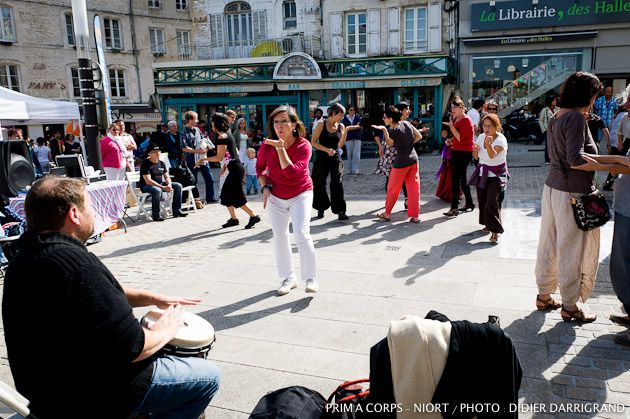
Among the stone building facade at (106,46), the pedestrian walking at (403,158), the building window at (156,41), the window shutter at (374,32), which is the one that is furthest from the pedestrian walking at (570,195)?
the building window at (156,41)

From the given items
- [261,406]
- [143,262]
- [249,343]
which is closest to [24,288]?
[261,406]

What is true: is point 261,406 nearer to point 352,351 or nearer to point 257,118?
point 352,351

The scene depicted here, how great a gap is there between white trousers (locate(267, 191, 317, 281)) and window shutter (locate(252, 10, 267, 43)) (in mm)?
20361

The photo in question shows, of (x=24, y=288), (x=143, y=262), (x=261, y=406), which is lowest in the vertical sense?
(x=143, y=262)

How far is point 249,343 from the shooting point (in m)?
3.93

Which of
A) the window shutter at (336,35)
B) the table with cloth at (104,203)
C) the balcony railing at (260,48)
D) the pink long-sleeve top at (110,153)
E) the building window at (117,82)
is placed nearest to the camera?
the table with cloth at (104,203)

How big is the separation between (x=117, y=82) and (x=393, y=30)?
56.2 feet

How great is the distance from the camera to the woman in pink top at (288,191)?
4.77 m

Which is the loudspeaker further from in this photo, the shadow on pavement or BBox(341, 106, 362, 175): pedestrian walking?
BBox(341, 106, 362, 175): pedestrian walking

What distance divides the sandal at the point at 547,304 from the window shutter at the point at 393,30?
18.6 m

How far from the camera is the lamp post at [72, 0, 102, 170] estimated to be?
8.62m

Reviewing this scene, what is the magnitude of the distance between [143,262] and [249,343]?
301cm

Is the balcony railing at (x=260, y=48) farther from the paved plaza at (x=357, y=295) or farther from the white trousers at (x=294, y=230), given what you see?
the white trousers at (x=294, y=230)

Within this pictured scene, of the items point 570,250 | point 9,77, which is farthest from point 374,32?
point 570,250
